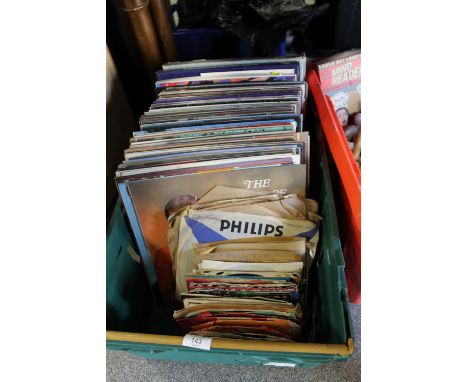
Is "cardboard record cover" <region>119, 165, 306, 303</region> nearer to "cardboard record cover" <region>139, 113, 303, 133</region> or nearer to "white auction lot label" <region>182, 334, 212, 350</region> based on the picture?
"cardboard record cover" <region>139, 113, 303, 133</region>

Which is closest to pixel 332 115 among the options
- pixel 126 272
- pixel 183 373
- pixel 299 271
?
pixel 299 271

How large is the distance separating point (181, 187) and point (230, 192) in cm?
11

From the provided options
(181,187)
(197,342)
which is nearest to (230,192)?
(181,187)

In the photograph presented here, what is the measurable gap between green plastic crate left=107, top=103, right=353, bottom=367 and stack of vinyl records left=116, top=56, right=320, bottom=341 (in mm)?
56

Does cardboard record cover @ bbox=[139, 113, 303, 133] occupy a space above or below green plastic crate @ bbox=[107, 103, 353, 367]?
above

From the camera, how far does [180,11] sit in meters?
1.29

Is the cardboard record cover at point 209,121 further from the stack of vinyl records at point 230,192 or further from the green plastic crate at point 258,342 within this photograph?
the green plastic crate at point 258,342

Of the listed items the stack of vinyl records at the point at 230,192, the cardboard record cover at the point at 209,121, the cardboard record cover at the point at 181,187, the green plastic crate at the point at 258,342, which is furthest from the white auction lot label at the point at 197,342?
the cardboard record cover at the point at 209,121

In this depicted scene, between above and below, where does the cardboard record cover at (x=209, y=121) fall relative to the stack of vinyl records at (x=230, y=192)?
above

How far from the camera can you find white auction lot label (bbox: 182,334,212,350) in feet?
2.37

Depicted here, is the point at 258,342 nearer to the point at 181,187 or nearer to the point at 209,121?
the point at 181,187

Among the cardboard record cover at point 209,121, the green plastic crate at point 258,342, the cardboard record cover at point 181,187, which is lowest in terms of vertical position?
the green plastic crate at point 258,342

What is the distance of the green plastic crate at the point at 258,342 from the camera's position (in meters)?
0.71

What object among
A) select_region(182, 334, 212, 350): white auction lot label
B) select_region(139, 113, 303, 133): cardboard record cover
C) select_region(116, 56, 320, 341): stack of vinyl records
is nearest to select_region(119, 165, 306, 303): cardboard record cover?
select_region(116, 56, 320, 341): stack of vinyl records
